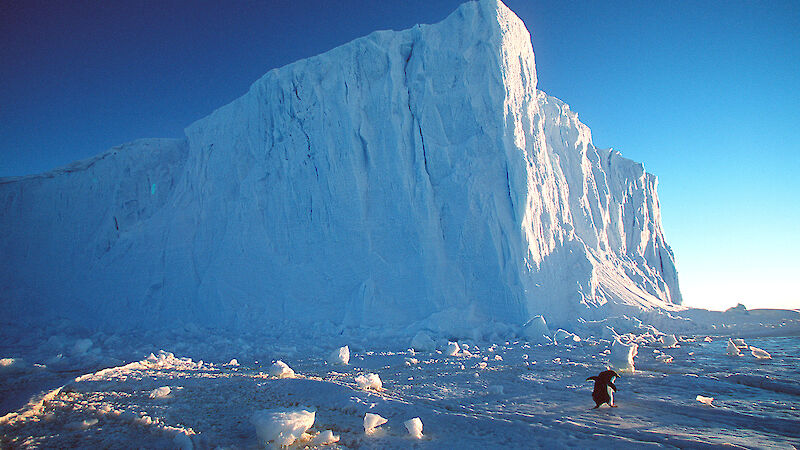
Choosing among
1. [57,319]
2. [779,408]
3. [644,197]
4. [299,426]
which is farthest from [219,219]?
[644,197]

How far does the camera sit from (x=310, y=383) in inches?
210

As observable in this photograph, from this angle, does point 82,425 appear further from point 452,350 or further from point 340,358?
point 452,350

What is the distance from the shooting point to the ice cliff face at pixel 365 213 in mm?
13688

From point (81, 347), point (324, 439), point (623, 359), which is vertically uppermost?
point (623, 359)

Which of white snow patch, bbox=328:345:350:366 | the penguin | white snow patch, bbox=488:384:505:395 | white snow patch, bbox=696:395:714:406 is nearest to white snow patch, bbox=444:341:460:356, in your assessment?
white snow patch, bbox=328:345:350:366

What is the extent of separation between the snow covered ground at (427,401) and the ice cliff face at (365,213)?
4.88 meters

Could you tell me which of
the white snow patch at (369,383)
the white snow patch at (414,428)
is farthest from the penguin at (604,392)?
the white snow patch at (369,383)

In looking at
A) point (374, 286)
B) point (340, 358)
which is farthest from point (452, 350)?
point (374, 286)

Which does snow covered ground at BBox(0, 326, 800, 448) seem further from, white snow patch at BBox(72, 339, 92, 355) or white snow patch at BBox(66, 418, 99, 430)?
white snow patch at BBox(72, 339, 92, 355)

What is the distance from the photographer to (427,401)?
508 cm

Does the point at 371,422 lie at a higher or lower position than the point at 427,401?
higher

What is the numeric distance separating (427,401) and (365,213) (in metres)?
10.5

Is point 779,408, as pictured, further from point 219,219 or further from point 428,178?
point 219,219

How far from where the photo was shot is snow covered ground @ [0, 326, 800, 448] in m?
3.71
